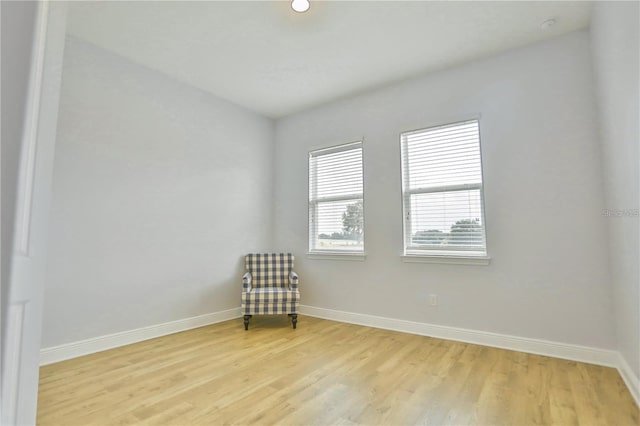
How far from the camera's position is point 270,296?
3.67 m

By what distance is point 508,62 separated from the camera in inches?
121

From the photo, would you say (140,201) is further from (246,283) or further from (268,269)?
(268,269)

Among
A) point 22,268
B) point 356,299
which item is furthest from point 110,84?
point 356,299

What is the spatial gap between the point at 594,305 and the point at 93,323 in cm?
431

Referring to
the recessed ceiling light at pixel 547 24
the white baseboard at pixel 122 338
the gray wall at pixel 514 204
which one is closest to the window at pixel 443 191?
the gray wall at pixel 514 204

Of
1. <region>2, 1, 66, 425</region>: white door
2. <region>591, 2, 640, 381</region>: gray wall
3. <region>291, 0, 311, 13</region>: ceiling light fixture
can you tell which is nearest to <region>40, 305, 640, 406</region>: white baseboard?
<region>591, 2, 640, 381</region>: gray wall

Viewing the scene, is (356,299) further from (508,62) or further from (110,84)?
(110,84)

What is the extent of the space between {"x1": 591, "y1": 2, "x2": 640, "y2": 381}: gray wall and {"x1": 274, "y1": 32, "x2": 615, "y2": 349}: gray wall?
0.16 m

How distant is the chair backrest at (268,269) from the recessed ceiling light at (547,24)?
355cm

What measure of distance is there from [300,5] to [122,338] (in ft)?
11.0

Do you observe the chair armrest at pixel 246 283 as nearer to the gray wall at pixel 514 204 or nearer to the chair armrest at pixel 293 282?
the chair armrest at pixel 293 282

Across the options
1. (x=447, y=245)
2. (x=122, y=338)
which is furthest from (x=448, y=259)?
(x=122, y=338)

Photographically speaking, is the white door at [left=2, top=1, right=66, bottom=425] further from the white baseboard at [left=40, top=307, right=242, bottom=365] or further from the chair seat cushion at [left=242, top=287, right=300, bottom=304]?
the chair seat cushion at [left=242, top=287, right=300, bottom=304]

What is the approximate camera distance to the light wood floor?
180 cm
